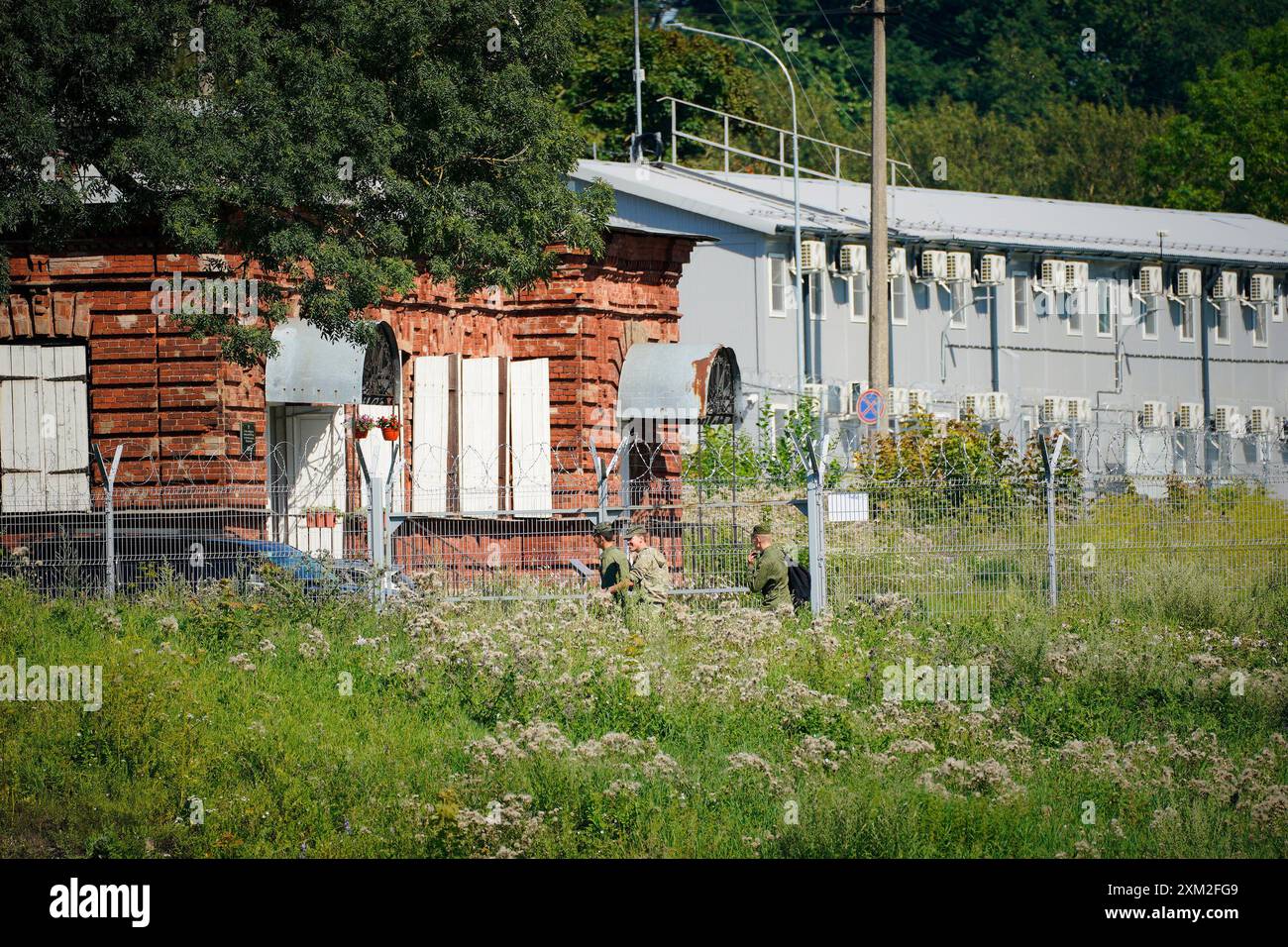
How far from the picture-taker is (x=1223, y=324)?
47.5 m

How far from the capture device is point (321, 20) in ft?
64.2

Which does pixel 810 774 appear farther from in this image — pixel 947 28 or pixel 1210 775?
pixel 947 28

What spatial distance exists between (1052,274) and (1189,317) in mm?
6926

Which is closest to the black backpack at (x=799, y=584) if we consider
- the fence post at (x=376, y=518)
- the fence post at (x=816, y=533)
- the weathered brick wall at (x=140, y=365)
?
the fence post at (x=816, y=533)

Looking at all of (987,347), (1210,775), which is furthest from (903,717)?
(987,347)

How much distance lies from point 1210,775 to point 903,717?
7.36 ft

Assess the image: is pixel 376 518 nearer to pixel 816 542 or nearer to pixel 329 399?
pixel 329 399

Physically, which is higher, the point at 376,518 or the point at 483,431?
the point at 483,431

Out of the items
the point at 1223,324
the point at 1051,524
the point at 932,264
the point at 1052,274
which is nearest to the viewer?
the point at 1051,524

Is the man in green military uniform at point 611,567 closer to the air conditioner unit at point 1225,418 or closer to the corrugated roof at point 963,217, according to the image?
the corrugated roof at point 963,217

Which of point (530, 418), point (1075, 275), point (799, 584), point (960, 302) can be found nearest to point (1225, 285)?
point (1075, 275)

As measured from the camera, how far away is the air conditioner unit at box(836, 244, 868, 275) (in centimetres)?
3756

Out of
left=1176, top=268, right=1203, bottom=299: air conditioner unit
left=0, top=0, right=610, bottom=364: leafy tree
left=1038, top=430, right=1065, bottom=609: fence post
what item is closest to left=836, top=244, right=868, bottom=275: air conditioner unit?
left=1176, top=268, right=1203, bottom=299: air conditioner unit

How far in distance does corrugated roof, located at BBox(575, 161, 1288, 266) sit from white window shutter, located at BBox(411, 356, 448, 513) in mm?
12831
